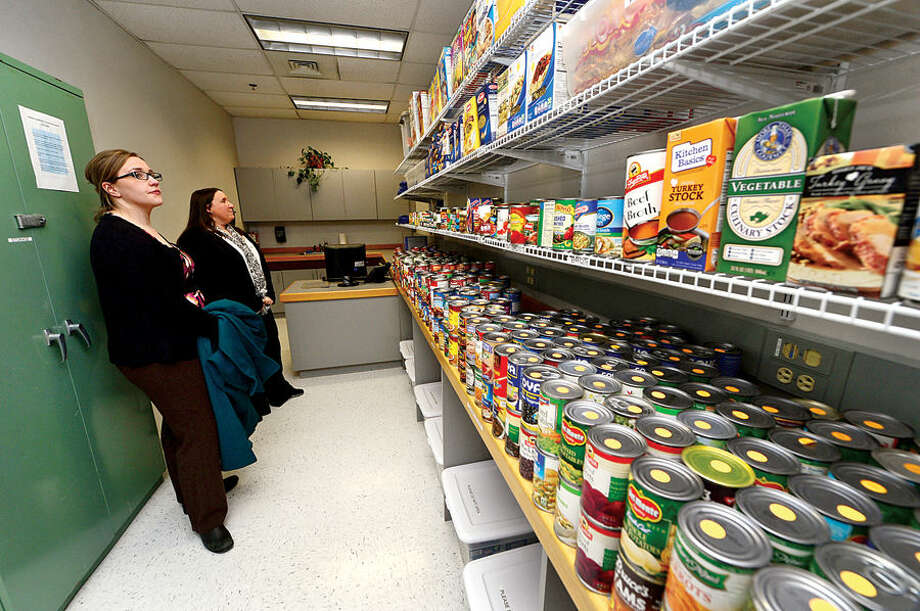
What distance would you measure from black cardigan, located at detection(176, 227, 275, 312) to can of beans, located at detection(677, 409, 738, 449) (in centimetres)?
278

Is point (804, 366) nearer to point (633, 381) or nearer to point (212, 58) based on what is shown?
point (633, 381)

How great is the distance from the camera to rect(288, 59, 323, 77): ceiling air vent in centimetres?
390

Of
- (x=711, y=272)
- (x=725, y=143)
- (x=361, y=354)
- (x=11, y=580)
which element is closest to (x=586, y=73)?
(x=725, y=143)

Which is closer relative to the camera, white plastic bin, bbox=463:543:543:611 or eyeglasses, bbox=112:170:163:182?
white plastic bin, bbox=463:543:543:611

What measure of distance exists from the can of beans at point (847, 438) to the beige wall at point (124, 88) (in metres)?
3.68

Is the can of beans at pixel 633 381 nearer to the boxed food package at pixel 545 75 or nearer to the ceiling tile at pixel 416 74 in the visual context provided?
the boxed food package at pixel 545 75

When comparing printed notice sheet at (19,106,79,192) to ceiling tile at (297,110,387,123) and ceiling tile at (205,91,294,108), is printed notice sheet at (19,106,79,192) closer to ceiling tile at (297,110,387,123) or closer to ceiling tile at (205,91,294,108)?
ceiling tile at (205,91,294,108)

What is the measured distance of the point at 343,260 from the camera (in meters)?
4.05

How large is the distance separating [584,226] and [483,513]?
50.5 inches

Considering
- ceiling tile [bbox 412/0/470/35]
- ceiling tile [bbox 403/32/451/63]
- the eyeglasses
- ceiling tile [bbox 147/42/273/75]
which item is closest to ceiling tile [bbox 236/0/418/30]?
ceiling tile [bbox 412/0/470/35]

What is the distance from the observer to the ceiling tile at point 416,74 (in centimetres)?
400

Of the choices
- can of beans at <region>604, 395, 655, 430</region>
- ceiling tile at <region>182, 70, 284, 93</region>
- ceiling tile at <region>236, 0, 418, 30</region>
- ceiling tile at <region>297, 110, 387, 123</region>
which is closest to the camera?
can of beans at <region>604, 395, 655, 430</region>

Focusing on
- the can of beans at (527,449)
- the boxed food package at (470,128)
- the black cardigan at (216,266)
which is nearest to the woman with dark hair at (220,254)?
the black cardigan at (216,266)

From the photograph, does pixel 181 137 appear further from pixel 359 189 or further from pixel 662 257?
pixel 662 257
